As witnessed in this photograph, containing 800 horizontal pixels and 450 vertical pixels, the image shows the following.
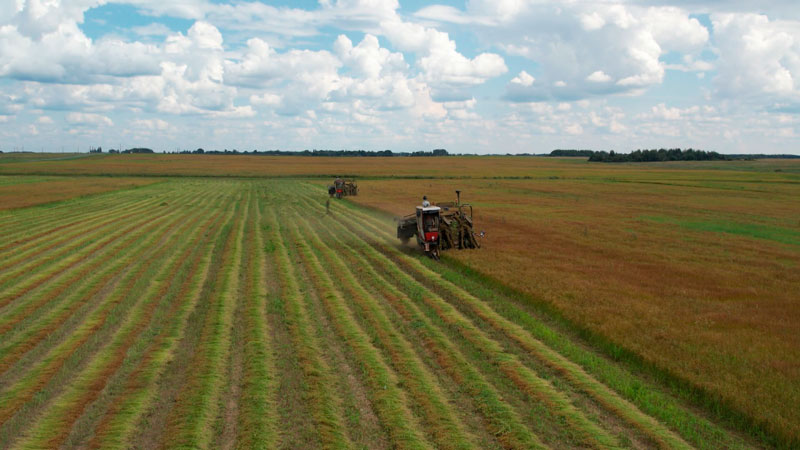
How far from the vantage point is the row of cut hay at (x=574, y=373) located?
26.1 feet

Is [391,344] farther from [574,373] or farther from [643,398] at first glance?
[643,398]

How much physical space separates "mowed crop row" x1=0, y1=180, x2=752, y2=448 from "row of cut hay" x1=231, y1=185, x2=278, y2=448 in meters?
0.04

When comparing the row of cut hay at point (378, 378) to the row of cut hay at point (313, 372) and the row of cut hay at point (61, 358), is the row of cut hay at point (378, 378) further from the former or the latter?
the row of cut hay at point (61, 358)

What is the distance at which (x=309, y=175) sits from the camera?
4240 inches

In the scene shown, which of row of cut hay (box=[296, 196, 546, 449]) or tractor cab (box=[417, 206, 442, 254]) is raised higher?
tractor cab (box=[417, 206, 442, 254])

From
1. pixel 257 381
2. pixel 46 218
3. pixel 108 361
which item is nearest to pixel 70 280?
pixel 108 361

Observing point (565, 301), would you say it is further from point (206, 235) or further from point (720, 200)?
point (720, 200)

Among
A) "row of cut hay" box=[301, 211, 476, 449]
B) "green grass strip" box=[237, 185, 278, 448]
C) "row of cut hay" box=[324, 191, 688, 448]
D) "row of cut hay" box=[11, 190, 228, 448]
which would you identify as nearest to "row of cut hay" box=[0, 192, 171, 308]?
"row of cut hay" box=[11, 190, 228, 448]

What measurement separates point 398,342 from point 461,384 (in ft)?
7.63

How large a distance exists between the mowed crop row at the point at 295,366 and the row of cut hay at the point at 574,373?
4 centimetres

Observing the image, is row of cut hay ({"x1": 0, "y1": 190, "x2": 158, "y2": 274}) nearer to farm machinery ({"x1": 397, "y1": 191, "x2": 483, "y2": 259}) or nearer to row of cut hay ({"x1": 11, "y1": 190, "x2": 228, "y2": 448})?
row of cut hay ({"x1": 11, "y1": 190, "x2": 228, "y2": 448})

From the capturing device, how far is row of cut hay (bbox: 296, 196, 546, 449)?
25.4 feet

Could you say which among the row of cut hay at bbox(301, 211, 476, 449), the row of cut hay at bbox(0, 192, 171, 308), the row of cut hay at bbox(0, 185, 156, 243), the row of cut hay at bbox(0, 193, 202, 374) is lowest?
the row of cut hay at bbox(301, 211, 476, 449)

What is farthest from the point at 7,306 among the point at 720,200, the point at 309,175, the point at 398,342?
the point at 309,175
